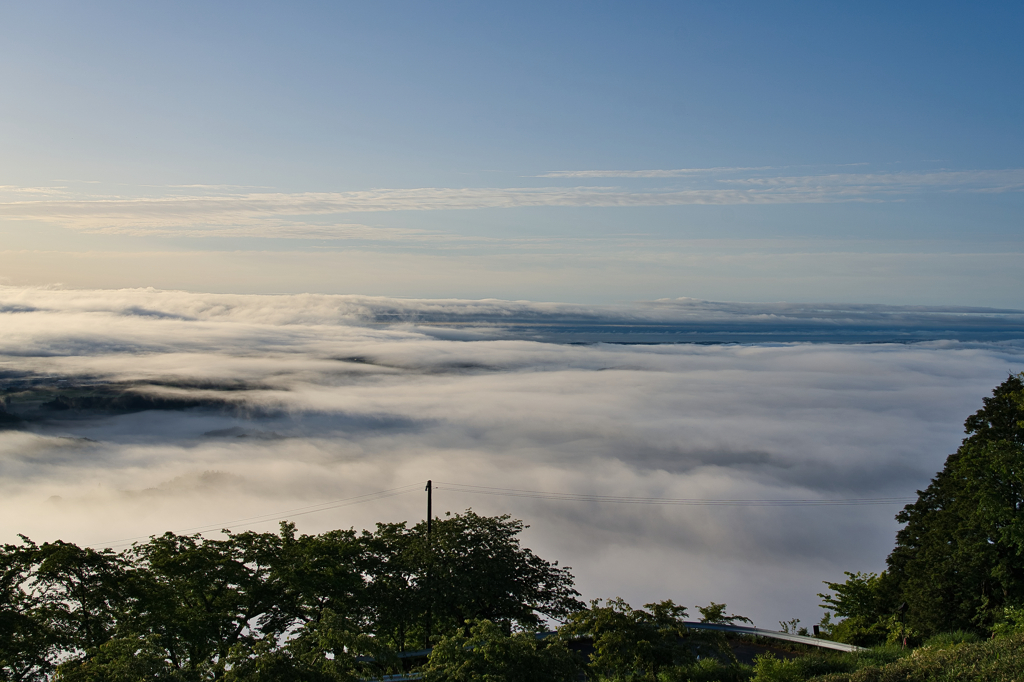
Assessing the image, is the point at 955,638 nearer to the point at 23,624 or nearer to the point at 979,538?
the point at 979,538

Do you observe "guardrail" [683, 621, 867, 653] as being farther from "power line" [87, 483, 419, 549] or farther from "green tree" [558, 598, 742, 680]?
"power line" [87, 483, 419, 549]

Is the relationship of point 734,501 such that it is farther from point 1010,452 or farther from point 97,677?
point 97,677

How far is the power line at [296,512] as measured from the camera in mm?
125463

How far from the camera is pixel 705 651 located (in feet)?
81.4

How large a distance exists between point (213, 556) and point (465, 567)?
461 inches

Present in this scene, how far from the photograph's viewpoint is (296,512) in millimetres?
135250

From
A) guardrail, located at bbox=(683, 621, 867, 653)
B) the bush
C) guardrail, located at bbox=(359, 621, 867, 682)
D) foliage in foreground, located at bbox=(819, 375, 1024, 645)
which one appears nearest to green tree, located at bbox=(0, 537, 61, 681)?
guardrail, located at bbox=(359, 621, 867, 682)

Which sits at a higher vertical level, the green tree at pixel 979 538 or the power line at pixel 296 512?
the green tree at pixel 979 538

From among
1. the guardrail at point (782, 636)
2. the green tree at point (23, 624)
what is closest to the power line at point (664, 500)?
the guardrail at point (782, 636)

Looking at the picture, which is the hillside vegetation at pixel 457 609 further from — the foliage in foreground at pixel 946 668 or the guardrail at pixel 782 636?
the guardrail at pixel 782 636

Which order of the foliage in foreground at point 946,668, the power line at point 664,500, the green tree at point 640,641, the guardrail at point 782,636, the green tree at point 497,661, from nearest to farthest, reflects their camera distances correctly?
the foliage in foreground at point 946,668 < the green tree at point 497,661 < the green tree at point 640,641 < the guardrail at point 782,636 < the power line at point 664,500

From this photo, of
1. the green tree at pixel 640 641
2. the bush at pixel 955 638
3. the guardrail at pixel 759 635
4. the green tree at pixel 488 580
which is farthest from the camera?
the green tree at pixel 488 580

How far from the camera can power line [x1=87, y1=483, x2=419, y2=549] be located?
4939 inches

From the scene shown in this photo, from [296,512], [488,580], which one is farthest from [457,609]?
[296,512]
